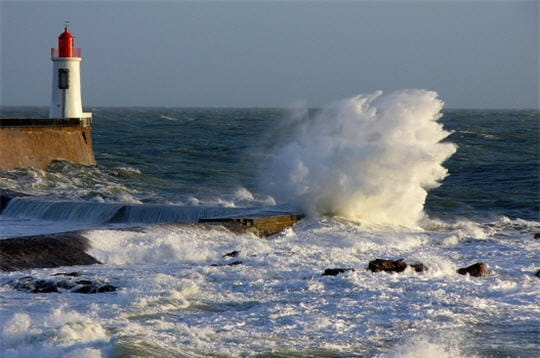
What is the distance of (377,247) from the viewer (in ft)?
42.0

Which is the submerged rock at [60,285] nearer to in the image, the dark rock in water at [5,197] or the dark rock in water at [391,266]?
the dark rock in water at [391,266]

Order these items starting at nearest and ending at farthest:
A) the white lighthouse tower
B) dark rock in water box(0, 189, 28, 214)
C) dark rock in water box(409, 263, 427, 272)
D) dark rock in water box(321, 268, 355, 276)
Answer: dark rock in water box(321, 268, 355, 276)
dark rock in water box(409, 263, 427, 272)
dark rock in water box(0, 189, 28, 214)
the white lighthouse tower

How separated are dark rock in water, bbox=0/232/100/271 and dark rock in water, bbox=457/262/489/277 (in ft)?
13.2

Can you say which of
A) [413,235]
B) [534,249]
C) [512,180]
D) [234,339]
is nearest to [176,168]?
[512,180]

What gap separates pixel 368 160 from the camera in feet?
55.1

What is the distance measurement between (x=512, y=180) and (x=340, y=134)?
401 inches

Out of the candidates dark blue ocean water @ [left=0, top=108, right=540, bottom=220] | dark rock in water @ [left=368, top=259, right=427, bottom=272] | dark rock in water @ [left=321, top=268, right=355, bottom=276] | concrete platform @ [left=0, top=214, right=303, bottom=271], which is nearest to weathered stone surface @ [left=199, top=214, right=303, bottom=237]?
concrete platform @ [left=0, top=214, right=303, bottom=271]

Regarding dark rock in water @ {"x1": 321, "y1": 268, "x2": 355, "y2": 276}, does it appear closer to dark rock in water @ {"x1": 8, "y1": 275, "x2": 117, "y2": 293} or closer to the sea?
the sea

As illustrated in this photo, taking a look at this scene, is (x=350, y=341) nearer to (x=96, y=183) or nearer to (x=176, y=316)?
(x=176, y=316)

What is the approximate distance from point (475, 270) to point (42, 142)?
14.4 m

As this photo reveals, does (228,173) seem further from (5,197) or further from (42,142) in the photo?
(5,197)

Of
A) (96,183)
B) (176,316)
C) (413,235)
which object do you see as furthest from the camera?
(96,183)

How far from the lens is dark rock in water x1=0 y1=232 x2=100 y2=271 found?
10469 mm

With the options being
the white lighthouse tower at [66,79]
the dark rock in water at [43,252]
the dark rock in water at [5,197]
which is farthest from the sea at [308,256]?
the white lighthouse tower at [66,79]
